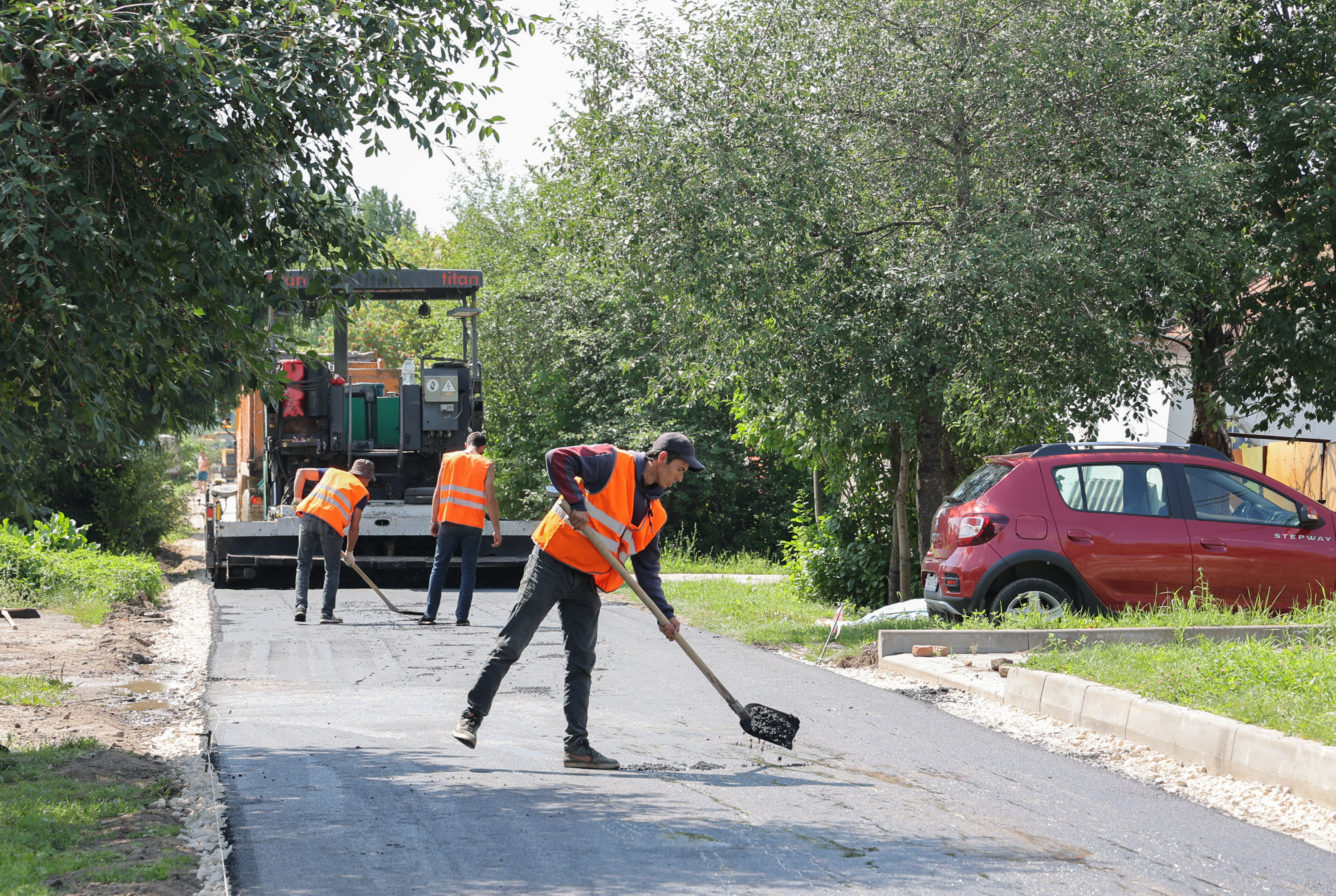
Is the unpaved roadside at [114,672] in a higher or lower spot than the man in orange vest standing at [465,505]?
lower

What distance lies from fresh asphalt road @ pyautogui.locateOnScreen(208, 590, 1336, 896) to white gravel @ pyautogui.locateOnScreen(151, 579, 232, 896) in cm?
9

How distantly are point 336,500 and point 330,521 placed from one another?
20 centimetres

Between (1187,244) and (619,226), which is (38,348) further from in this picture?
(1187,244)

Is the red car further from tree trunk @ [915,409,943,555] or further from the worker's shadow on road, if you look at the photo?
the worker's shadow on road

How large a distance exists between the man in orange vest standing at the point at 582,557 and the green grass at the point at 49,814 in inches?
60.8

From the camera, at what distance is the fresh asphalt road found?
14.0ft

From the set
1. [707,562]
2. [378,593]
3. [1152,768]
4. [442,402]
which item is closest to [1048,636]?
[1152,768]

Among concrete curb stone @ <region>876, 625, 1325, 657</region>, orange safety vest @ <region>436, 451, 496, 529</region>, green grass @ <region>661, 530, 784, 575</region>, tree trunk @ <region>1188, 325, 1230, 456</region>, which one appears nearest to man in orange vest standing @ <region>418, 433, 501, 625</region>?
orange safety vest @ <region>436, 451, 496, 529</region>

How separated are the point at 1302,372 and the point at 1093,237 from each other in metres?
2.90

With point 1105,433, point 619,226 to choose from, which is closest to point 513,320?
point 1105,433

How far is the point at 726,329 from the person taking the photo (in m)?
11.4

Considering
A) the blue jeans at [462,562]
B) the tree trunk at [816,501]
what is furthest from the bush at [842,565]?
the blue jeans at [462,562]

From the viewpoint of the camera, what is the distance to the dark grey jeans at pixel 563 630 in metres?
6.00

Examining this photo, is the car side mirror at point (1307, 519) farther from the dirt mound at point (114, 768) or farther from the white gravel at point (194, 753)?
the dirt mound at point (114, 768)
